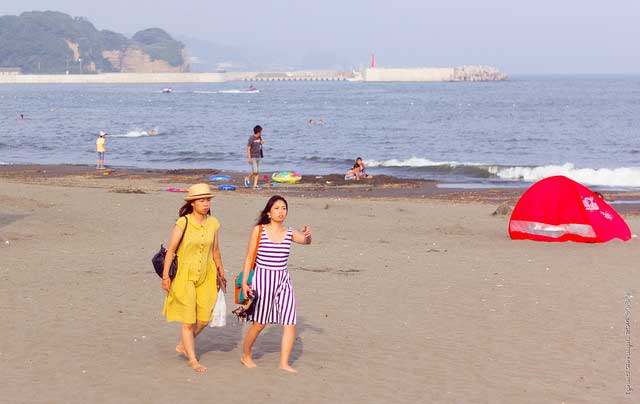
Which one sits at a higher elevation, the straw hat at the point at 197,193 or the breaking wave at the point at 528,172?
the straw hat at the point at 197,193

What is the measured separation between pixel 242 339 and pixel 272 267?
1586mm

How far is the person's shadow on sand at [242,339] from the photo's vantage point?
25.9 feet

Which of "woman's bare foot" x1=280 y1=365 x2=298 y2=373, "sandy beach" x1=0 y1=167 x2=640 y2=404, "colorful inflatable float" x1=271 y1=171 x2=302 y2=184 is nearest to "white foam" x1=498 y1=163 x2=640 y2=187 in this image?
"colorful inflatable float" x1=271 y1=171 x2=302 y2=184

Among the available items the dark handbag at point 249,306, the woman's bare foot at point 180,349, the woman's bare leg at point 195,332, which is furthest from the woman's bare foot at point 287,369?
the woman's bare foot at point 180,349

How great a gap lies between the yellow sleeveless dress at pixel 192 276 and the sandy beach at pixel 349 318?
1.65ft

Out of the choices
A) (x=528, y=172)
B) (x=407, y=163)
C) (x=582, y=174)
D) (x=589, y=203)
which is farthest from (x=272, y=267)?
(x=407, y=163)

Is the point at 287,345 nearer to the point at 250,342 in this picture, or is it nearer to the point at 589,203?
the point at 250,342

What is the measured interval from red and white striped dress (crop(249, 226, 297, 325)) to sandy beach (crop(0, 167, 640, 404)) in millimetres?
476

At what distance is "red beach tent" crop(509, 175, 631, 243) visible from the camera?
14008mm

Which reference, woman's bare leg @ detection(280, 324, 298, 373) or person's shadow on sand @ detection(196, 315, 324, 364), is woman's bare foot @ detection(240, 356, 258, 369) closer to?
woman's bare leg @ detection(280, 324, 298, 373)

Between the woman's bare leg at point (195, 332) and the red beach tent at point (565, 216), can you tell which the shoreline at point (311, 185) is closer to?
the red beach tent at point (565, 216)

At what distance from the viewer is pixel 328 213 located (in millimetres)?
17469

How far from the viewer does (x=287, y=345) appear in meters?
7.08

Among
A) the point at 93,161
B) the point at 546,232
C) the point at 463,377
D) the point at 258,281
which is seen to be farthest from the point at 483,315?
the point at 93,161
